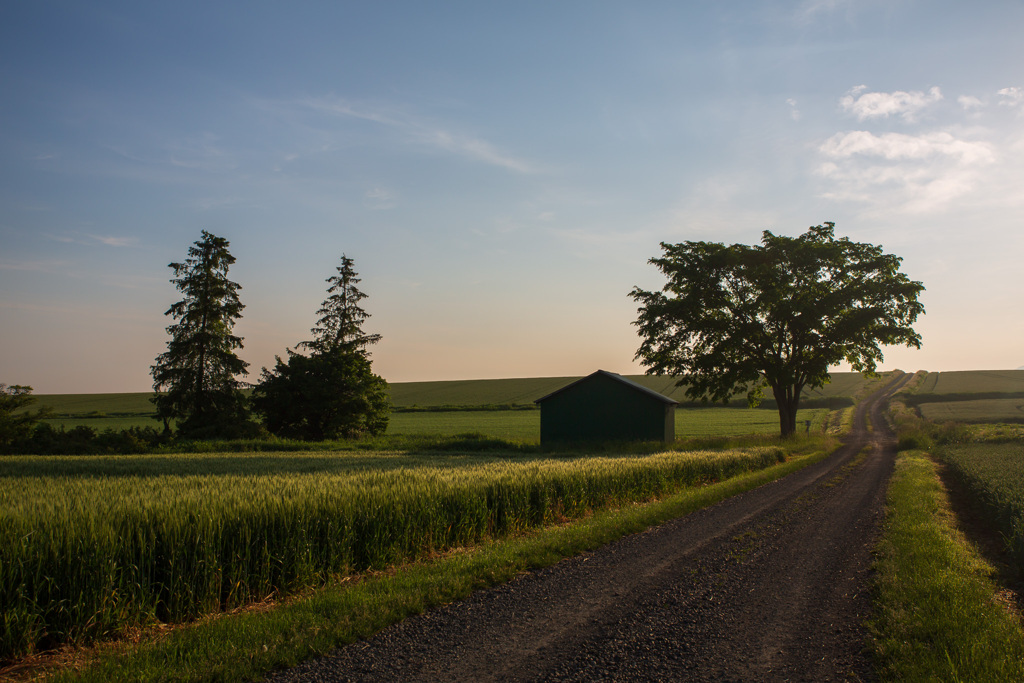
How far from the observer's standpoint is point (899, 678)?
4723mm

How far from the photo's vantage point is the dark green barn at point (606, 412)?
125ft

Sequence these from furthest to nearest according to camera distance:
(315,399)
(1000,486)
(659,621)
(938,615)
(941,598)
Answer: (315,399), (1000,486), (941,598), (659,621), (938,615)

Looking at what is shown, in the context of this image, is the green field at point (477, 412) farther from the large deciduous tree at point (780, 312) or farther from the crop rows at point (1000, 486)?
the crop rows at point (1000, 486)

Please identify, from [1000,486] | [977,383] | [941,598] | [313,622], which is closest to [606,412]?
[1000,486]

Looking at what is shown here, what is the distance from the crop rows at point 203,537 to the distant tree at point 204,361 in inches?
1266

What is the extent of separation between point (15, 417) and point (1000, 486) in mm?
47743

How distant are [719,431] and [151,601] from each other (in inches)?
2134

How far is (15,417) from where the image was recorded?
117 feet

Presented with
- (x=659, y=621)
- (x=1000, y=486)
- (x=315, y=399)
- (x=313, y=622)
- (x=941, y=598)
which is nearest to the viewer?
(x=313, y=622)

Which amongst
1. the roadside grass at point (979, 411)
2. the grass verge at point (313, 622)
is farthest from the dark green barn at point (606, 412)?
the roadside grass at point (979, 411)

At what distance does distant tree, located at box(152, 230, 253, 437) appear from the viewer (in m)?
41.1

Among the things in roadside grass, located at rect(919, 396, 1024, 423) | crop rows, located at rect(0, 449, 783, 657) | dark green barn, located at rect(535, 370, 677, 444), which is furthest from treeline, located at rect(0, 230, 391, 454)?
roadside grass, located at rect(919, 396, 1024, 423)

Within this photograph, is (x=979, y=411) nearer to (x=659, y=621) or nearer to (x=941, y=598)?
(x=941, y=598)

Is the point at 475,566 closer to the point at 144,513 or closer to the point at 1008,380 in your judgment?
the point at 144,513
